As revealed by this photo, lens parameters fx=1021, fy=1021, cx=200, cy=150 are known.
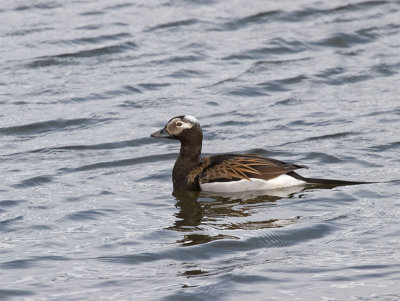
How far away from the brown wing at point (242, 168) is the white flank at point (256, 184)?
48 mm

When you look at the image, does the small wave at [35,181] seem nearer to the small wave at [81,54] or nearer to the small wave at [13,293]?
the small wave at [13,293]

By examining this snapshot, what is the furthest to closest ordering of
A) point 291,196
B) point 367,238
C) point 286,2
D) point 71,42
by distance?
point 286,2 < point 71,42 < point 291,196 < point 367,238

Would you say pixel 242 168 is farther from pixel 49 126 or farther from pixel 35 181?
pixel 49 126

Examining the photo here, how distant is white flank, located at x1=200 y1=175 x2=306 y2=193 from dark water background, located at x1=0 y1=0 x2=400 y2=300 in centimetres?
18

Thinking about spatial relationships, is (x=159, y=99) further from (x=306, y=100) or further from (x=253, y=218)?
(x=253, y=218)

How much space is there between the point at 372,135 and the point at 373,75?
3.46 metres

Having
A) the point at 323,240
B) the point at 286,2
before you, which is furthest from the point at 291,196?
the point at 286,2

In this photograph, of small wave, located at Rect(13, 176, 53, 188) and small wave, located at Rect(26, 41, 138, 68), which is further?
small wave, located at Rect(26, 41, 138, 68)

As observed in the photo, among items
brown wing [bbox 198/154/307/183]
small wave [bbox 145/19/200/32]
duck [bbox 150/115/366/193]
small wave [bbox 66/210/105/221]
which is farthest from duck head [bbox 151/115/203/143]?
small wave [bbox 145/19/200/32]

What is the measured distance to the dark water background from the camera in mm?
9094

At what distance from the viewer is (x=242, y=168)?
12023mm

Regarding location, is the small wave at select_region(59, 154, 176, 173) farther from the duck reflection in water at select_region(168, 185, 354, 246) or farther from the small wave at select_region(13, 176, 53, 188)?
the duck reflection in water at select_region(168, 185, 354, 246)

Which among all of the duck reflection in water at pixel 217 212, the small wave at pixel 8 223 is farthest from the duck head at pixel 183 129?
the small wave at pixel 8 223

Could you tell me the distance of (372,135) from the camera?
46.3 ft
